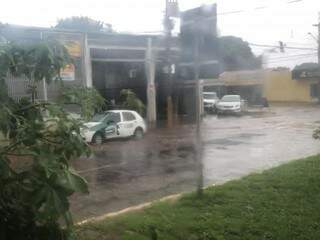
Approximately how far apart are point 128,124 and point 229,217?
13.7 metres

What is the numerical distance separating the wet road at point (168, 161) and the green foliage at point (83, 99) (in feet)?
11.1

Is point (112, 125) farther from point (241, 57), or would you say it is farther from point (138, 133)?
point (241, 57)

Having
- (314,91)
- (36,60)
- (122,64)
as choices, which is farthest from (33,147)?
(314,91)

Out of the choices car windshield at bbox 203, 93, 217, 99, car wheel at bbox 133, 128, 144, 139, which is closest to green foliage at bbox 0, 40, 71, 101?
car wheel at bbox 133, 128, 144, 139

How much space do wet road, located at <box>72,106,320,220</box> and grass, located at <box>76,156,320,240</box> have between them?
1474 millimetres

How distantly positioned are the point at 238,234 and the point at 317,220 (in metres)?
1.12

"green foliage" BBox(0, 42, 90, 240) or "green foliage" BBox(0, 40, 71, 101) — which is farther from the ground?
"green foliage" BBox(0, 40, 71, 101)

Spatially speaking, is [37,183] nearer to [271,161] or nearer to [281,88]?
[271,161]

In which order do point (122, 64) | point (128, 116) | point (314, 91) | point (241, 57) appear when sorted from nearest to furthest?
point (241, 57)
point (128, 116)
point (122, 64)
point (314, 91)

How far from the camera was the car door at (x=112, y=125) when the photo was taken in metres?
18.4

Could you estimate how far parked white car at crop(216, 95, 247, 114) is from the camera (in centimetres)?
3709

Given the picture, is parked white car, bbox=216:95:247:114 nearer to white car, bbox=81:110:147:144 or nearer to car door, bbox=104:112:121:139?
white car, bbox=81:110:147:144

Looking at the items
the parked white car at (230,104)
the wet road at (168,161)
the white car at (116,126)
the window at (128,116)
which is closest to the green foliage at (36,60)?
the wet road at (168,161)

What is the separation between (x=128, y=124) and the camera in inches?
770
